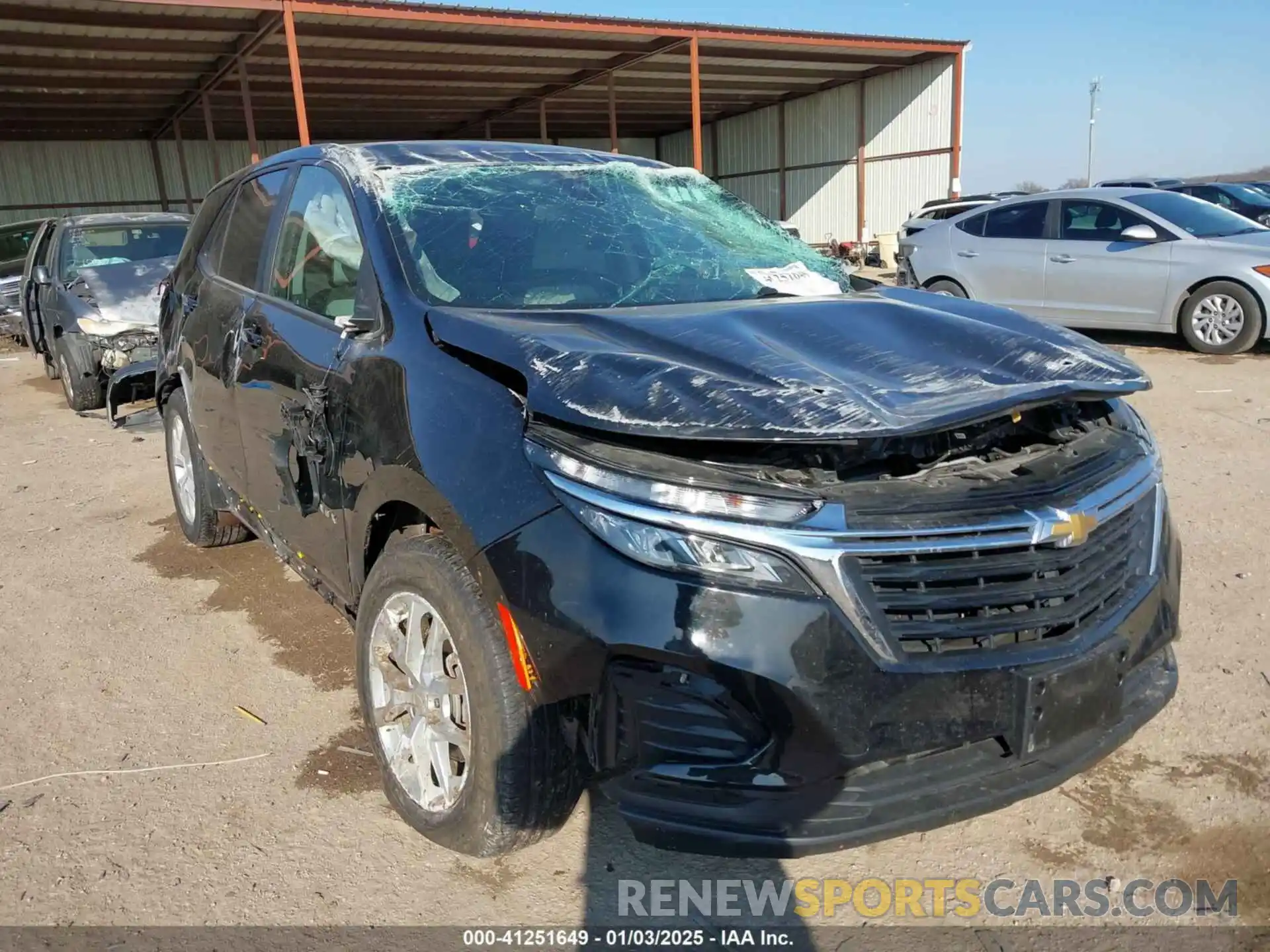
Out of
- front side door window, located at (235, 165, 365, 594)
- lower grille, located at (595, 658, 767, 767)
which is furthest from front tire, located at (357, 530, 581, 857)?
front side door window, located at (235, 165, 365, 594)

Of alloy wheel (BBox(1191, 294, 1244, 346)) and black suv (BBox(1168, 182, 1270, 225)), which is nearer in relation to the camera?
alloy wheel (BBox(1191, 294, 1244, 346))

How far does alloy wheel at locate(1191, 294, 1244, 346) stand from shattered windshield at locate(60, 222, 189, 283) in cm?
946

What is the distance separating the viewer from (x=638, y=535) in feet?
6.20

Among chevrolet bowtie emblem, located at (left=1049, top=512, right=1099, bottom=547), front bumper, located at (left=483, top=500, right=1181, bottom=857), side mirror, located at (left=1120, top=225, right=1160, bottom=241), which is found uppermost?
side mirror, located at (left=1120, top=225, right=1160, bottom=241)

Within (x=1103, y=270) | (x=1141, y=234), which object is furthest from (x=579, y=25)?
(x=1141, y=234)

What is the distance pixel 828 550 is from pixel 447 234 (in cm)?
160

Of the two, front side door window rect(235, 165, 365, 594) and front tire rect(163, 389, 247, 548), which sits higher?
front side door window rect(235, 165, 365, 594)

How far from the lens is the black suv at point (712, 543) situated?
6.07ft

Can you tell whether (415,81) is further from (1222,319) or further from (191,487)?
(191,487)

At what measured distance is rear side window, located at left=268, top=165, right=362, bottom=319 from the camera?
113 inches

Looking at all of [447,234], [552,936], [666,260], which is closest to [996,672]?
[552,936]

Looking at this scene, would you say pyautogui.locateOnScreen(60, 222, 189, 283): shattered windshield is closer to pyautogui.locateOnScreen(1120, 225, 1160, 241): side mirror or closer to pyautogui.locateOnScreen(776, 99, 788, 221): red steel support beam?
pyautogui.locateOnScreen(1120, 225, 1160, 241): side mirror

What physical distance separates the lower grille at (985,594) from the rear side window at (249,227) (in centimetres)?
270

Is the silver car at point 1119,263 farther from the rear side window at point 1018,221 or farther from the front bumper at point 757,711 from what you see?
the front bumper at point 757,711
